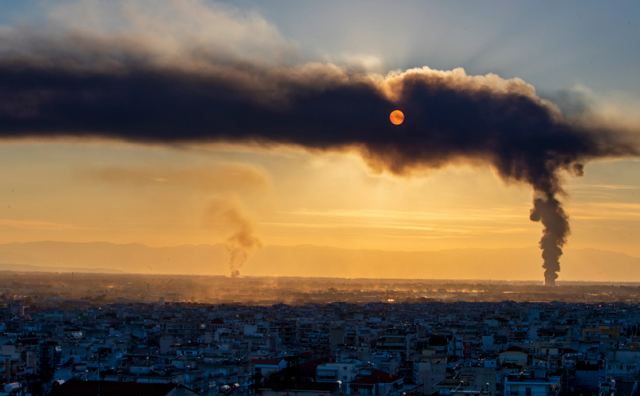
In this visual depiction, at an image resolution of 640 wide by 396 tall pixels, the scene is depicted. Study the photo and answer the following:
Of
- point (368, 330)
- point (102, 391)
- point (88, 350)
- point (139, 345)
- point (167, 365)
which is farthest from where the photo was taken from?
point (368, 330)

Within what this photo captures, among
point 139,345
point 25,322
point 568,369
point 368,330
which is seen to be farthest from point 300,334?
point 568,369

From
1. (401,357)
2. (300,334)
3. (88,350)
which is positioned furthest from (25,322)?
(401,357)

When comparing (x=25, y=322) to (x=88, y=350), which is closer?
(x=88, y=350)

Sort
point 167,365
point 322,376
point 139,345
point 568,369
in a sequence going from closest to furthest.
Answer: point 322,376, point 568,369, point 167,365, point 139,345

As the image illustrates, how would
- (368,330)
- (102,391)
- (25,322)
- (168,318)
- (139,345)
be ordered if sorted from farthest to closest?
(168,318), (25,322), (368,330), (139,345), (102,391)

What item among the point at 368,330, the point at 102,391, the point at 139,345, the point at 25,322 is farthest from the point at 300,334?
the point at 102,391

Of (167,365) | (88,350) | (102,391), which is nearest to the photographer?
(102,391)

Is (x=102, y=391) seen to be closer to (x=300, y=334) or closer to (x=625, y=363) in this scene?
(x=625, y=363)

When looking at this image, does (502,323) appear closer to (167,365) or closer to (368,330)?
(368,330)

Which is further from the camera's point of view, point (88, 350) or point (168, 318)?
point (168, 318)
